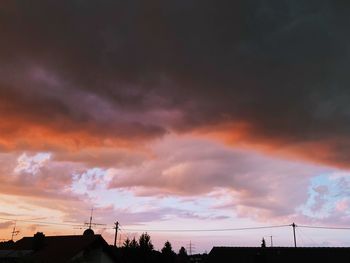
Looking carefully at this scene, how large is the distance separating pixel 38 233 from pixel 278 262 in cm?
4346

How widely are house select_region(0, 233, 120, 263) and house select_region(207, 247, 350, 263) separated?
37.3 meters

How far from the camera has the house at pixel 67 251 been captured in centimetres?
4681

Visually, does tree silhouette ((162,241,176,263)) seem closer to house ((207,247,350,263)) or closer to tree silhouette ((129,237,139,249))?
tree silhouette ((129,237,139,249))

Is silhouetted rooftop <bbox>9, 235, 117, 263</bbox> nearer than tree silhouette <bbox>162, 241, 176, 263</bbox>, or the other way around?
silhouetted rooftop <bbox>9, 235, 117, 263</bbox>

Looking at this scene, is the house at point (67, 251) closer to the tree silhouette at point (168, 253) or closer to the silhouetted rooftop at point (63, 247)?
the silhouetted rooftop at point (63, 247)

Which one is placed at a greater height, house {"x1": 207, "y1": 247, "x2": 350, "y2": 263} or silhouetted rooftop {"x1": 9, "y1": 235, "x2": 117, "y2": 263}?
house {"x1": 207, "y1": 247, "x2": 350, "y2": 263}

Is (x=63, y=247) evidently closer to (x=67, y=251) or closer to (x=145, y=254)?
(x=67, y=251)

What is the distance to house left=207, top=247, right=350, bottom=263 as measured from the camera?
76.0 meters

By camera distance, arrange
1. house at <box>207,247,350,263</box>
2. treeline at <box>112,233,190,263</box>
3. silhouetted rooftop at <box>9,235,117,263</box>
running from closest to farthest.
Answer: silhouetted rooftop at <box>9,235,117,263</box> → treeline at <box>112,233,190,263</box> → house at <box>207,247,350,263</box>

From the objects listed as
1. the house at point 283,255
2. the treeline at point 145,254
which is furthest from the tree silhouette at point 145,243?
the house at point 283,255

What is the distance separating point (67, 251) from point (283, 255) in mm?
45655

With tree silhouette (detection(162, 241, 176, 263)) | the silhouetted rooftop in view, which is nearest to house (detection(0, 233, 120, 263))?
the silhouetted rooftop

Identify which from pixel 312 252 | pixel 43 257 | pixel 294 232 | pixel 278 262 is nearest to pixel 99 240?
pixel 43 257

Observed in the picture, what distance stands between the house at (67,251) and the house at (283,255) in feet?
122
